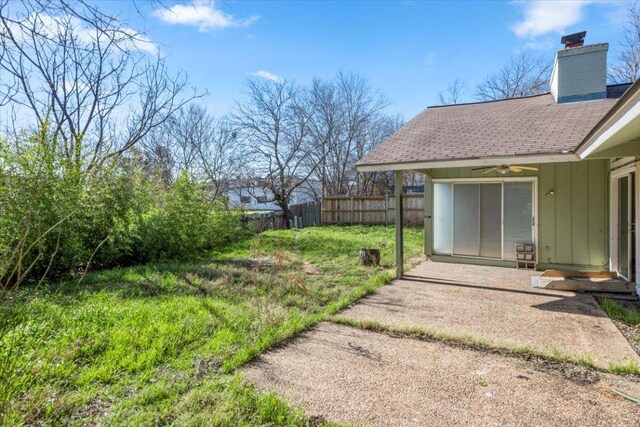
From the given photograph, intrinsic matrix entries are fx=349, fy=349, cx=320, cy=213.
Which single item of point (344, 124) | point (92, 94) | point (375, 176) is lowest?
point (375, 176)

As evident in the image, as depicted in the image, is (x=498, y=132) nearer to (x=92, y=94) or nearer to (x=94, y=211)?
(x=94, y=211)

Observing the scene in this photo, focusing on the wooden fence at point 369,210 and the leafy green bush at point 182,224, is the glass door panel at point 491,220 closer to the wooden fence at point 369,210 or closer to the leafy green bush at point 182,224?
the leafy green bush at point 182,224

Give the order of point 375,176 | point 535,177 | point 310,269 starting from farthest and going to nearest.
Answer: point 375,176 < point 310,269 < point 535,177

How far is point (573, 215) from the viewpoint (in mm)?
7160

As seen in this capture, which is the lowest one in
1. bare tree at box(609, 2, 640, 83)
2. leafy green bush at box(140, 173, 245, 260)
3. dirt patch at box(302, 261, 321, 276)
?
dirt patch at box(302, 261, 321, 276)

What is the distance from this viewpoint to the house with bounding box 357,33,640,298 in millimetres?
5902

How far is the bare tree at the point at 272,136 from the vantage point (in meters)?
17.1

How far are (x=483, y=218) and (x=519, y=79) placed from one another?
15998mm

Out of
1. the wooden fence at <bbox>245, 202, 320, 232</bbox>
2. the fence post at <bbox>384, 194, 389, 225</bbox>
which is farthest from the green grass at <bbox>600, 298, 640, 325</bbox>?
the fence post at <bbox>384, 194, 389, 225</bbox>

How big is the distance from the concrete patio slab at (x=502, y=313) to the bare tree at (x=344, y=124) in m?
14.9

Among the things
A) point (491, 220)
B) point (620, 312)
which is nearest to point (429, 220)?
point (491, 220)

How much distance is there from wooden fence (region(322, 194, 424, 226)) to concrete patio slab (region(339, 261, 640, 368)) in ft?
30.8

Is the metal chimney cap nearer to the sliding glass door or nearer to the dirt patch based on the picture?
the sliding glass door

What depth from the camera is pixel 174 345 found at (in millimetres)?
3562
